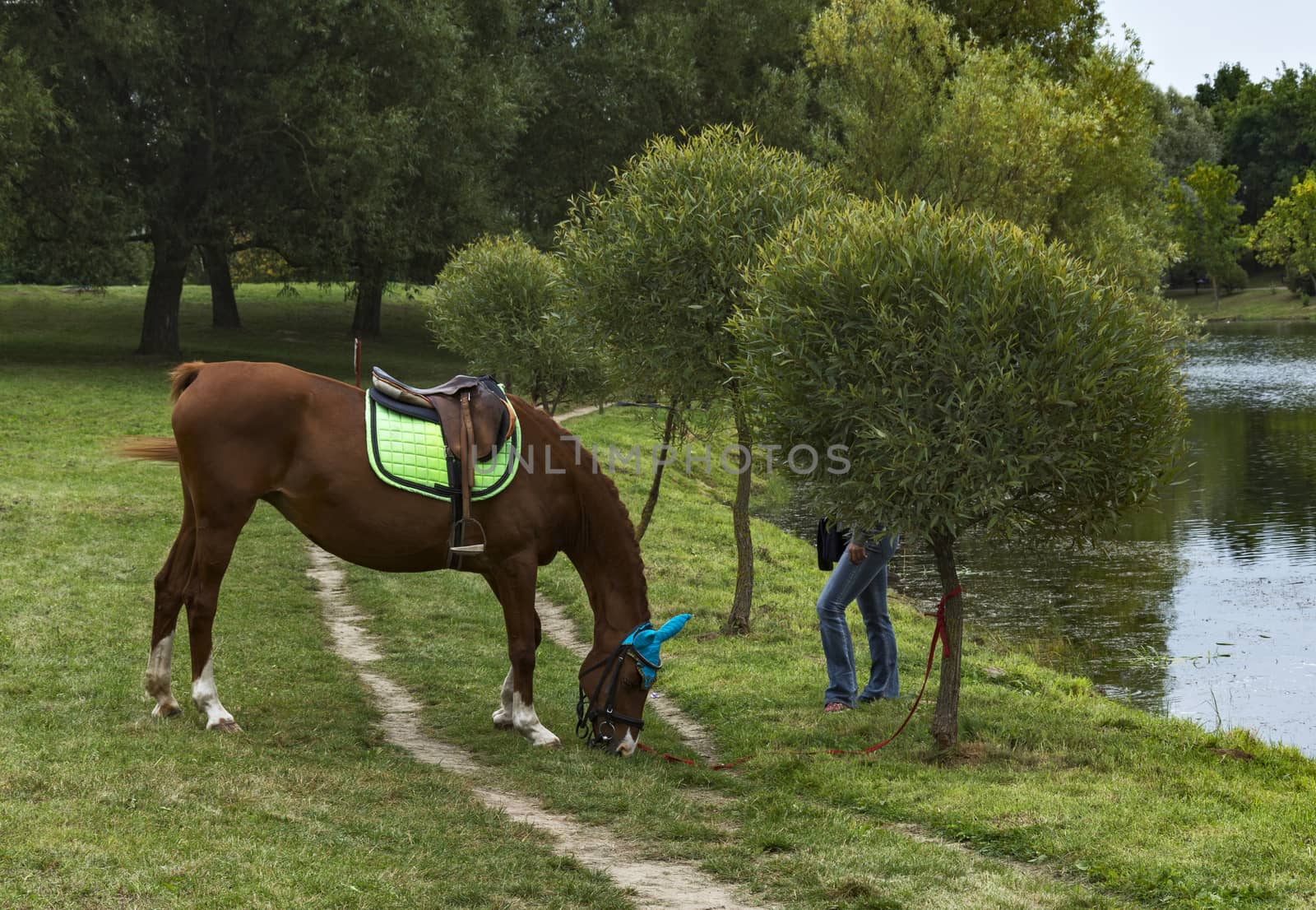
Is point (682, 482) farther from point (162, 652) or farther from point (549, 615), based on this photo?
point (162, 652)

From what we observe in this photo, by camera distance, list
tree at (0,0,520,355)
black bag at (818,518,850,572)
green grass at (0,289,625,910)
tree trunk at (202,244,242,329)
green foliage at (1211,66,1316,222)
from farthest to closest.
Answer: green foliage at (1211,66,1316,222) < tree trunk at (202,244,242,329) < tree at (0,0,520,355) < black bag at (818,518,850,572) < green grass at (0,289,625,910)

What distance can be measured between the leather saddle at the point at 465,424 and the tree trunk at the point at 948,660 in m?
3.64

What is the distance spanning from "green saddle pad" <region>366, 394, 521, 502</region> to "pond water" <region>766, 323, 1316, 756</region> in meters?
4.90

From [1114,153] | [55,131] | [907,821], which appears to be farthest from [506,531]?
[1114,153]

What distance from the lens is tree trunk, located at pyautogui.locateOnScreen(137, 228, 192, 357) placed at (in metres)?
38.0

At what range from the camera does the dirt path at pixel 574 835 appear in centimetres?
658

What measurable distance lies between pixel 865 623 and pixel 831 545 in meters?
0.81

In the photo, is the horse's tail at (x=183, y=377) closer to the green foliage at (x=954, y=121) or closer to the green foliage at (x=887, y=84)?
the green foliage at (x=954, y=121)

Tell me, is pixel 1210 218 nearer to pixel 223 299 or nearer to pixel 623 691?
pixel 223 299

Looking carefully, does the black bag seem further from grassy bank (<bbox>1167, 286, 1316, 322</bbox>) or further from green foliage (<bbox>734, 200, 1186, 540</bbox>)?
grassy bank (<bbox>1167, 286, 1316, 322</bbox>)

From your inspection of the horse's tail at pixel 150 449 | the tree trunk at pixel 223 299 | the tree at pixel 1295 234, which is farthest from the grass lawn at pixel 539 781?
the tree at pixel 1295 234

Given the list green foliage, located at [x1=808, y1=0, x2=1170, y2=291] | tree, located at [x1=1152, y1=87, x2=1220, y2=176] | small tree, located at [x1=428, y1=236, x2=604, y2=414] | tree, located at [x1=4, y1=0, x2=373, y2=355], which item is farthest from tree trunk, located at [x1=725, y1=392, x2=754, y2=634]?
tree, located at [x1=1152, y1=87, x2=1220, y2=176]

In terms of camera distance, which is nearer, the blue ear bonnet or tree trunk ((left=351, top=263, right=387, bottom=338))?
the blue ear bonnet

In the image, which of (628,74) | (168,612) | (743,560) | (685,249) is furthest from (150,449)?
(628,74)
